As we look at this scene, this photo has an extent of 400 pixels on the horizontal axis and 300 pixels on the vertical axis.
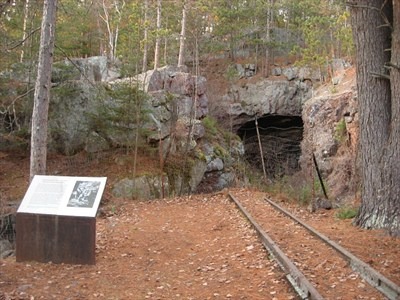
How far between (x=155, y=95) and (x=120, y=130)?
3.17 m

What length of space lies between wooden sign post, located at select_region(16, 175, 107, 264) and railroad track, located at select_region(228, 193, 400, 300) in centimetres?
313

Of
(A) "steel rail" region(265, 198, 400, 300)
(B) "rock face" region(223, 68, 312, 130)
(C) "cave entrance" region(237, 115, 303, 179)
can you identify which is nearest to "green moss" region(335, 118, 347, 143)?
(A) "steel rail" region(265, 198, 400, 300)

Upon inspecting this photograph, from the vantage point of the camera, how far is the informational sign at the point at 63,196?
7402mm

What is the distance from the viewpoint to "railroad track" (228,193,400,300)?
5504 mm

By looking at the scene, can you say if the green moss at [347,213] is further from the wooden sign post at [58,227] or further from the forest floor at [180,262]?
the wooden sign post at [58,227]

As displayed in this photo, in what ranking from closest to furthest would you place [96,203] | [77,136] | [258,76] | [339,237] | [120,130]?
[96,203] → [339,237] → [120,130] → [77,136] → [258,76]

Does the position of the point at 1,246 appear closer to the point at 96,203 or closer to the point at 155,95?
the point at 96,203

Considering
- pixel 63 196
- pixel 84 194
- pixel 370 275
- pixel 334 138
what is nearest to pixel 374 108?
pixel 370 275

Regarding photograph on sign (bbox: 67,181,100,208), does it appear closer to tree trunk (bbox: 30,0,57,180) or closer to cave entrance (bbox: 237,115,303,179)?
tree trunk (bbox: 30,0,57,180)

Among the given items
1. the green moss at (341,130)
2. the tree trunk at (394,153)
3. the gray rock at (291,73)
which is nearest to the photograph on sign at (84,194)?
the tree trunk at (394,153)

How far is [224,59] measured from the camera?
134 feet

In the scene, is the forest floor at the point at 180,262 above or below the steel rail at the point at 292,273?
below

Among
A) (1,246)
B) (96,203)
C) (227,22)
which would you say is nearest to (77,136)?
(1,246)

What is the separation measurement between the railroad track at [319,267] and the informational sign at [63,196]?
10.4ft
